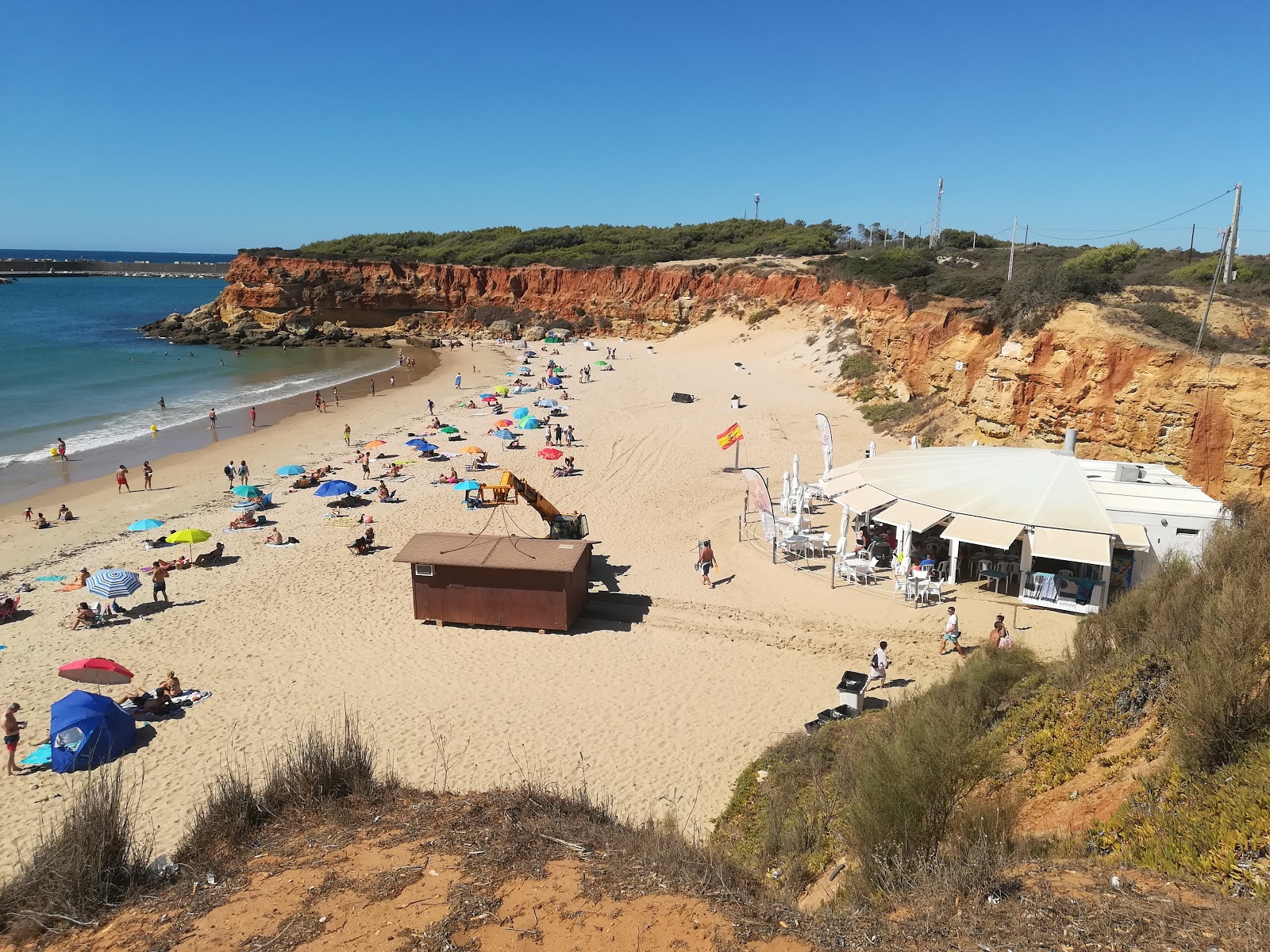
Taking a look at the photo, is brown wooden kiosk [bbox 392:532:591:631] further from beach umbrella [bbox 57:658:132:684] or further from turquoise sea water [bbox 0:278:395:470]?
turquoise sea water [bbox 0:278:395:470]

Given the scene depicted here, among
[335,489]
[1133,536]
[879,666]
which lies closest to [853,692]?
[879,666]

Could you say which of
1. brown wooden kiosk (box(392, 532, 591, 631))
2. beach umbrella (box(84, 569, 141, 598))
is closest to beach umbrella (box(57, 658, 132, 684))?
beach umbrella (box(84, 569, 141, 598))

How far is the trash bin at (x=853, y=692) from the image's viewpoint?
382 inches

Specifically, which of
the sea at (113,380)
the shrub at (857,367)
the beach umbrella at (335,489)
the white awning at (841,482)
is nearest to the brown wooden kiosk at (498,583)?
the white awning at (841,482)

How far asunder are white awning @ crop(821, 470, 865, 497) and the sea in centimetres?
2363

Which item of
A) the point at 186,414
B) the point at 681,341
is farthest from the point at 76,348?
the point at 681,341

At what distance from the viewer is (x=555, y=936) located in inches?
177

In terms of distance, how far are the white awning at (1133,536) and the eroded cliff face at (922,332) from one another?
4.10 m

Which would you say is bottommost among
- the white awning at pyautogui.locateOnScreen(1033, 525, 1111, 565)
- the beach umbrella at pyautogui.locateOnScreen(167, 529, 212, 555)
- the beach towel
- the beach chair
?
the beach towel

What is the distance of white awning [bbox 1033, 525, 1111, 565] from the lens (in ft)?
39.4

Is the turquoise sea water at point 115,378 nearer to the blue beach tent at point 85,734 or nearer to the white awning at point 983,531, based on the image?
the blue beach tent at point 85,734

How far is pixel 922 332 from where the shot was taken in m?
29.1

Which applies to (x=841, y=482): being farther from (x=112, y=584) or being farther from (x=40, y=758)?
(x=112, y=584)

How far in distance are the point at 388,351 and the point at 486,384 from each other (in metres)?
20.1
